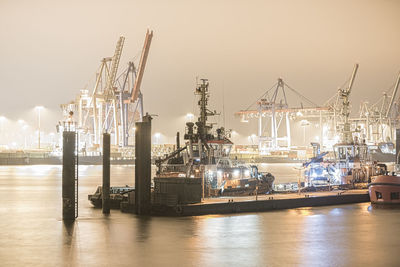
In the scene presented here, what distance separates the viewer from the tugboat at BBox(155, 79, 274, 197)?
32688 millimetres

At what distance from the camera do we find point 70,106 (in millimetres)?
153625

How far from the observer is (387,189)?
33781 millimetres

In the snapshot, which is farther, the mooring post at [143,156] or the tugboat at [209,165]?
the tugboat at [209,165]

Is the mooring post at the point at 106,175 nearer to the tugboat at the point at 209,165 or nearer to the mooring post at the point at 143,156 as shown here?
the mooring post at the point at 143,156

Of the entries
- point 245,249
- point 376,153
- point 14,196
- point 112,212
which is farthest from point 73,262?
point 376,153

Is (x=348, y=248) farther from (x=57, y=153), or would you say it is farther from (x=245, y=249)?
(x=57, y=153)

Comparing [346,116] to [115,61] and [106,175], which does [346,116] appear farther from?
[115,61]

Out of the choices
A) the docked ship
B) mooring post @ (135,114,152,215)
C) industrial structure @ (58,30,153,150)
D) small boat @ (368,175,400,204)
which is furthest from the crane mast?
industrial structure @ (58,30,153,150)

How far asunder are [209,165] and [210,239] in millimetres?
10575

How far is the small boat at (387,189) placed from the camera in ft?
110

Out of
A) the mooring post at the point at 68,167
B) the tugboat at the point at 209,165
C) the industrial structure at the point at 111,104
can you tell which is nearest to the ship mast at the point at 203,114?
the tugboat at the point at 209,165

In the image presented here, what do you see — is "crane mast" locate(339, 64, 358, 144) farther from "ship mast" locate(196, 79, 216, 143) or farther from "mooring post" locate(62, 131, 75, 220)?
"mooring post" locate(62, 131, 75, 220)

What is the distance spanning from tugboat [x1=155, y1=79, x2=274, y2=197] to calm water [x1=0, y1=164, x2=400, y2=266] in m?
3.83

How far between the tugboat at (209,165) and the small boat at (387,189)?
6058 millimetres
